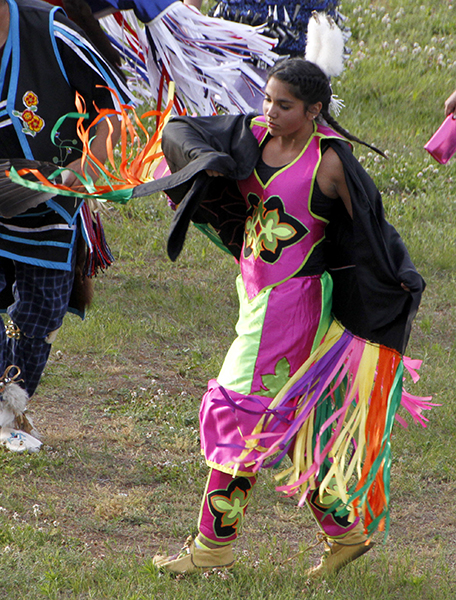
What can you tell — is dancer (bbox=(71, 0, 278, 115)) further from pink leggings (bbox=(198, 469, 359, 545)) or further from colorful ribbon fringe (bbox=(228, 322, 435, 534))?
pink leggings (bbox=(198, 469, 359, 545))

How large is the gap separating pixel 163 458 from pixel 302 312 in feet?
4.52

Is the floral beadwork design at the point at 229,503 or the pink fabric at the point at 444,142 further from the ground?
the pink fabric at the point at 444,142

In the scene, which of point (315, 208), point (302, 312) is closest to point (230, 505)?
point (302, 312)

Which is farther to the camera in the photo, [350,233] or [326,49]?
[326,49]

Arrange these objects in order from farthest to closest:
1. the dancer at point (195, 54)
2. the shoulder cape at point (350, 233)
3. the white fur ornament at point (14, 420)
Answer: the dancer at point (195, 54) → the white fur ornament at point (14, 420) → the shoulder cape at point (350, 233)

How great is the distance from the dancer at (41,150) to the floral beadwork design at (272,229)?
67 centimetres

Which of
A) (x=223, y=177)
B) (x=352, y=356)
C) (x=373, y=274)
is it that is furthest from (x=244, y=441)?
(x=223, y=177)

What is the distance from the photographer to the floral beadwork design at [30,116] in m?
3.24

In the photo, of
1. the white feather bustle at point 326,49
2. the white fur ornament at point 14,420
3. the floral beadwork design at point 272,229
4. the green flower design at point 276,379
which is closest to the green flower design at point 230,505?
the green flower design at point 276,379

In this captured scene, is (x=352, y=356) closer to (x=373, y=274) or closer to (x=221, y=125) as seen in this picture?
(x=373, y=274)

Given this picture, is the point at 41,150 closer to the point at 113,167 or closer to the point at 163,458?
the point at 113,167

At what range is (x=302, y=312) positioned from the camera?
2824 mm

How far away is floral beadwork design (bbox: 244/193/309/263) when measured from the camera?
282 cm

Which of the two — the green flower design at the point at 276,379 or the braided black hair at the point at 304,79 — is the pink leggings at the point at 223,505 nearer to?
the green flower design at the point at 276,379
